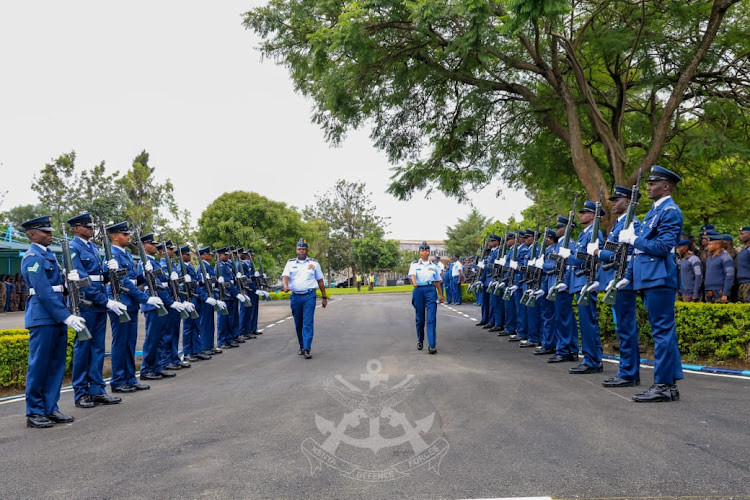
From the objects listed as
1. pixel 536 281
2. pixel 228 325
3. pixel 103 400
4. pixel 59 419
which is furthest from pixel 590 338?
pixel 228 325

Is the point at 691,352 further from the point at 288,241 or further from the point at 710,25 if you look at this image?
the point at 288,241

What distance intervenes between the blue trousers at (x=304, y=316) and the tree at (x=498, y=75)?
177 inches

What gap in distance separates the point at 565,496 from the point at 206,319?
8.86 meters

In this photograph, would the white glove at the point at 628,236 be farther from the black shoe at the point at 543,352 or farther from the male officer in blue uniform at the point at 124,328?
the male officer in blue uniform at the point at 124,328

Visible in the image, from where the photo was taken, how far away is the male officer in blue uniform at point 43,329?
5484 mm

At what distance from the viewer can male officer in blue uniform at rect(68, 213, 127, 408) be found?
6.27 m

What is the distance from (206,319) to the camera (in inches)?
427

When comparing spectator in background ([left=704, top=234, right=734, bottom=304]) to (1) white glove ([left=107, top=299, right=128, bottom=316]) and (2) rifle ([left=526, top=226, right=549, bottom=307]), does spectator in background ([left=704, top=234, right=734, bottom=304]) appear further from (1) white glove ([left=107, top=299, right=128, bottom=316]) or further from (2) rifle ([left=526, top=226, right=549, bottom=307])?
(1) white glove ([left=107, top=299, right=128, bottom=316])

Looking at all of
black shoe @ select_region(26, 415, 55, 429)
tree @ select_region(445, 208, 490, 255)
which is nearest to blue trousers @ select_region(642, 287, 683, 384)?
black shoe @ select_region(26, 415, 55, 429)

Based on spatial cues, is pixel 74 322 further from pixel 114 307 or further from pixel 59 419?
pixel 59 419

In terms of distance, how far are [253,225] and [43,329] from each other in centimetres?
3650

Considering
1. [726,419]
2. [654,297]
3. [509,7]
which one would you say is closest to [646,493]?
[726,419]

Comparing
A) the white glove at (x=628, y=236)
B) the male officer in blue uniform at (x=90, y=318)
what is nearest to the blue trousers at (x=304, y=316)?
the male officer in blue uniform at (x=90, y=318)

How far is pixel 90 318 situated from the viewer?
21.2 ft
